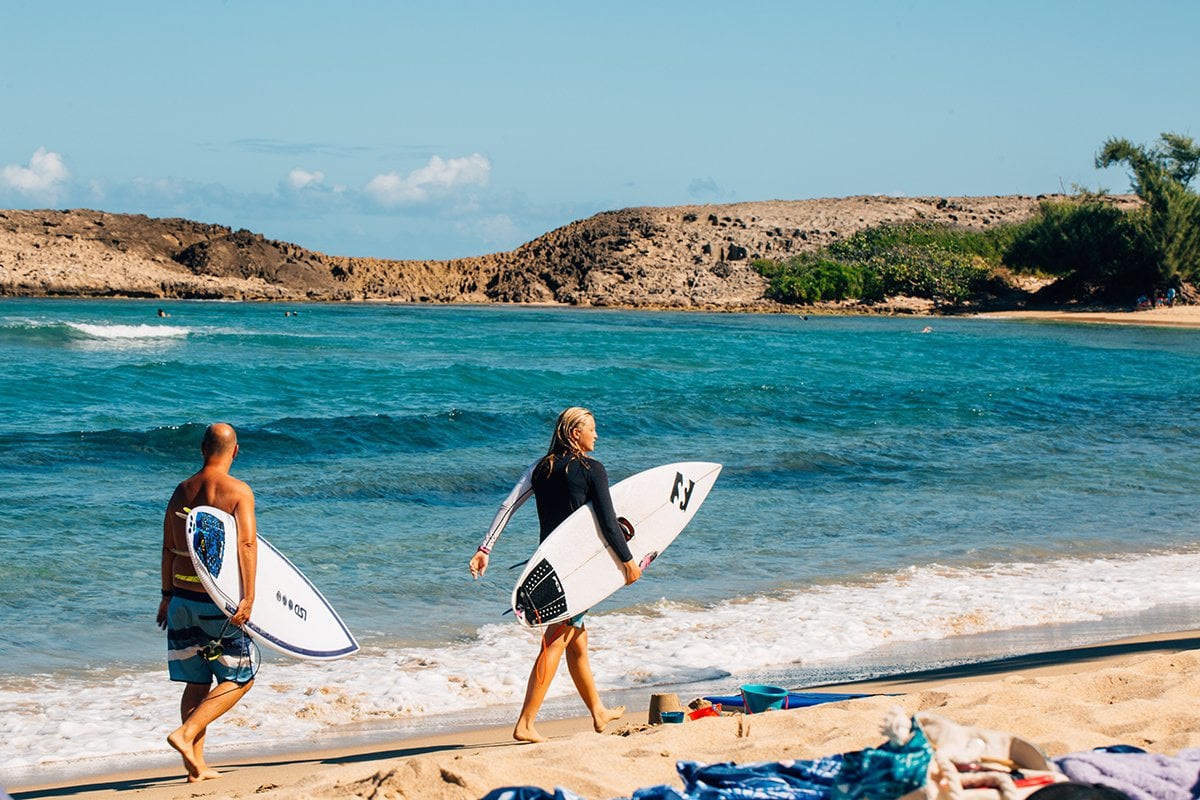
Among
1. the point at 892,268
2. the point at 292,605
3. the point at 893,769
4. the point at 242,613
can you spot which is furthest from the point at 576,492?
the point at 892,268

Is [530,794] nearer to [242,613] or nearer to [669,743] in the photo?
[669,743]

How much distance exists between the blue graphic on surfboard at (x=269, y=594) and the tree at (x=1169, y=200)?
57.7 metres

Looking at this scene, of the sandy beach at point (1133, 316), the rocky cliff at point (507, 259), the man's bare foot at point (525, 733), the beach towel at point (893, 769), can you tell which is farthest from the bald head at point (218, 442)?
the rocky cliff at point (507, 259)

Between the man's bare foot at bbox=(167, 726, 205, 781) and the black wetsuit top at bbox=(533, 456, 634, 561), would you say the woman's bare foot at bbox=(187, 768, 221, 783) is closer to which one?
the man's bare foot at bbox=(167, 726, 205, 781)

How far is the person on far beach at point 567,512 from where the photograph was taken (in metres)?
5.43

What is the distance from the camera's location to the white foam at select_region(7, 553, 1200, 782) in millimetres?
5961

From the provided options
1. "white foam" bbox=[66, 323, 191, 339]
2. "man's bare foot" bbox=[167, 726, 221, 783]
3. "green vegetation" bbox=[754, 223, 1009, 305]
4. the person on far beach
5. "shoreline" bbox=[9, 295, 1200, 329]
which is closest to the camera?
"man's bare foot" bbox=[167, 726, 221, 783]

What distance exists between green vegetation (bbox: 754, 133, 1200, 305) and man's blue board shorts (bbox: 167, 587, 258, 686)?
58.4 m

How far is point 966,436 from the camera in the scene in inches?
742

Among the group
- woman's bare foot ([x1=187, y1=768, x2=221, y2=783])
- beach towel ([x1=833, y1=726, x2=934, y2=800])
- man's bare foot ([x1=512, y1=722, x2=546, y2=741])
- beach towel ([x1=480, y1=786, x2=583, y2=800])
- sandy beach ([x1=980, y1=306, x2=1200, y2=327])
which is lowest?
woman's bare foot ([x1=187, y1=768, x2=221, y2=783])

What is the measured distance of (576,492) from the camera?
17.8 ft

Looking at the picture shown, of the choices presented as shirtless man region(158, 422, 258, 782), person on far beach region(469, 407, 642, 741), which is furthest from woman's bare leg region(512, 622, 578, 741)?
shirtless man region(158, 422, 258, 782)

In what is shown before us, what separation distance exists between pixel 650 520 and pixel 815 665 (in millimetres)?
1529

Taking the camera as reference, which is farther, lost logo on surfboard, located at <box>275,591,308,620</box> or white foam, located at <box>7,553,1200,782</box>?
white foam, located at <box>7,553,1200,782</box>
